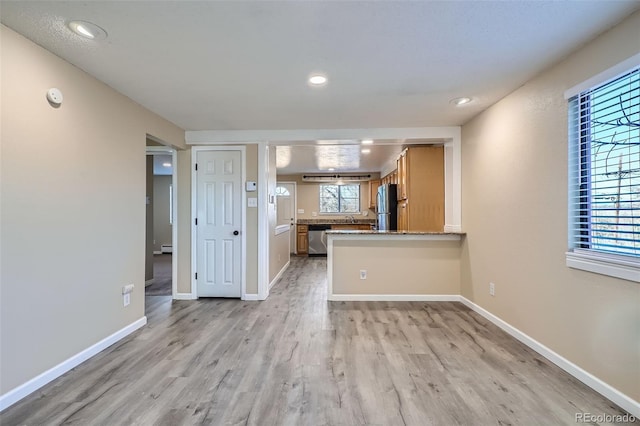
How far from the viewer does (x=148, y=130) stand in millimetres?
2984

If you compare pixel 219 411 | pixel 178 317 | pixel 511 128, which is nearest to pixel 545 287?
pixel 511 128

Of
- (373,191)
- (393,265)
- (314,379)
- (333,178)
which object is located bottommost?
(314,379)

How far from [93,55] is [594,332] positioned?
3.69 meters

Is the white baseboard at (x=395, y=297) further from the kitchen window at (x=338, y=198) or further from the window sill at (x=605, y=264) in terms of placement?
the kitchen window at (x=338, y=198)

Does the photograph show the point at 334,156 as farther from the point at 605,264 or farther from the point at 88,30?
the point at 605,264

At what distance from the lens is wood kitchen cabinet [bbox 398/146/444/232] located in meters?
4.07

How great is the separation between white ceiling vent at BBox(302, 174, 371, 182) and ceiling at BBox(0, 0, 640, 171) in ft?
16.1

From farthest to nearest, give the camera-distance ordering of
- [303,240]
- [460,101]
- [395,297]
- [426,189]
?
[303,240], [426,189], [395,297], [460,101]

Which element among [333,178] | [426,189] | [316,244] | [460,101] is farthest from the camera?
[333,178]

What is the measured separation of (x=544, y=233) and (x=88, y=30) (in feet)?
10.9

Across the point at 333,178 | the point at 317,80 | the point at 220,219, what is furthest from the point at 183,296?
the point at 333,178

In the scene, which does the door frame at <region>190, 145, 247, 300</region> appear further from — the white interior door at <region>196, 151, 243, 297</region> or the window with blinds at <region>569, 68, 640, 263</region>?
the window with blinds at <region>569, 68, 640, 263</region>

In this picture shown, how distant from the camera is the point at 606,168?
5.81 ft

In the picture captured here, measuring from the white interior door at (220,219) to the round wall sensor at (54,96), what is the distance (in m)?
1.84
